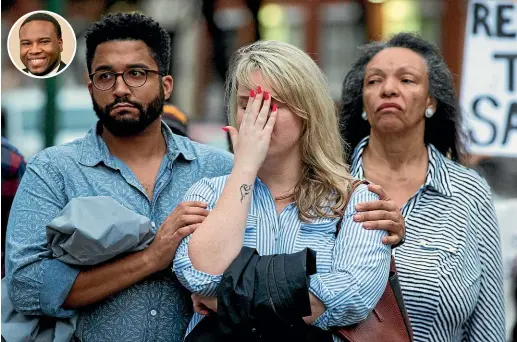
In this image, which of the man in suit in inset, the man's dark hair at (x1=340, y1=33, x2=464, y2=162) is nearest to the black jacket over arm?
the man in suit in inset

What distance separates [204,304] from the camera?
10.2 feet

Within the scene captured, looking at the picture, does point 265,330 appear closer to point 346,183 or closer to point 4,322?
point 346,183

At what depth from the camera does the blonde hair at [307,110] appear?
10.5 ft

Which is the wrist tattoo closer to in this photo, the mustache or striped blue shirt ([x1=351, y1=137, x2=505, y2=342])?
the mustache

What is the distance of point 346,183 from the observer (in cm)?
328

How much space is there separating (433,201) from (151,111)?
1305 mm

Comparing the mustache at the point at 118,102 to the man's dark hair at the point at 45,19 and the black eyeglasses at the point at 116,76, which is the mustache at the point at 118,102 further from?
the man's dark hair at the point at 45,19

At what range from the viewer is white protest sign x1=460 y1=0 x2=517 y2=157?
6082mm

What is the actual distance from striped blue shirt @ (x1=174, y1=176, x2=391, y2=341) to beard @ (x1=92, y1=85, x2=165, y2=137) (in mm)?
356

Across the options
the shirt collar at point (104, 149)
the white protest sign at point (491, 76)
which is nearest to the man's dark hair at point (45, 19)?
the shirt collar at point (104, 149)

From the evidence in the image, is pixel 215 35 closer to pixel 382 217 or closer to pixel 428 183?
pixel 428 183

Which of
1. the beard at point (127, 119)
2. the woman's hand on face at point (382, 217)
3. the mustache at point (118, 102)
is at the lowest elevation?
the woman's hand on face at point (382, 217)

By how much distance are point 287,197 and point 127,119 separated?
65 cm

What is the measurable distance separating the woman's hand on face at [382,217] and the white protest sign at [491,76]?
9.59 ft
